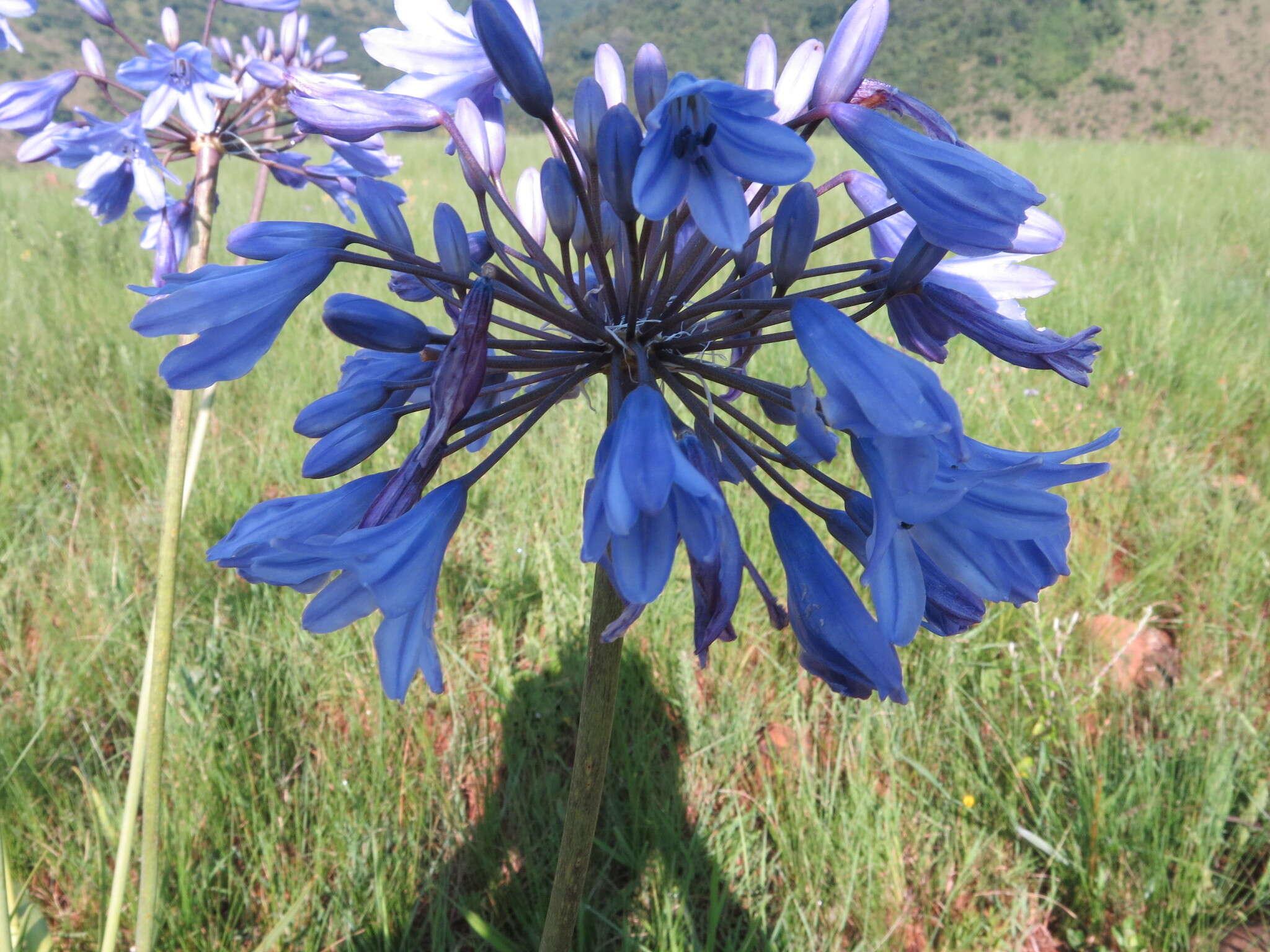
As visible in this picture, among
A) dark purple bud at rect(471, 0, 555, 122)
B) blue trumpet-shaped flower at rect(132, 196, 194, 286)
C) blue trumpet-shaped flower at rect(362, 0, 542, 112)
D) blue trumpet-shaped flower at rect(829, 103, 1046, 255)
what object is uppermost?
blue trumpet-shaped flower at rect(132, 196, 194, 286)

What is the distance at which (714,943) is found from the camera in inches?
69.9

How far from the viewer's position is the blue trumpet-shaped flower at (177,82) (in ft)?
6.48

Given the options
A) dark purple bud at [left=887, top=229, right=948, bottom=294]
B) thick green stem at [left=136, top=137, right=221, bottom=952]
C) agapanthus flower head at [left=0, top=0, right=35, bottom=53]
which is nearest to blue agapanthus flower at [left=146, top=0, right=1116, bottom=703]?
dark purple bud at [left=887, top=229, right=948, bottom=294]

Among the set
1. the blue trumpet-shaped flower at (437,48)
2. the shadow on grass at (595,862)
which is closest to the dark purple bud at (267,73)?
the blue trumpet-shaped flower at (437,48)

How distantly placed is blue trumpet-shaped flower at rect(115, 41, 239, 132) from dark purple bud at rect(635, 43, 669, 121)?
4.85 feet

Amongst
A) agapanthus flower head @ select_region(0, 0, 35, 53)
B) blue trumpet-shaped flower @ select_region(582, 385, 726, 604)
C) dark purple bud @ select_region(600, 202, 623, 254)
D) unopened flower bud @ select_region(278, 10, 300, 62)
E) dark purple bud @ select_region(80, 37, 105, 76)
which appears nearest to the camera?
blue trumpet-shaped flower @ select_region(582, 385, 726, 604)

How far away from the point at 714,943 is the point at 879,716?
2.61ft

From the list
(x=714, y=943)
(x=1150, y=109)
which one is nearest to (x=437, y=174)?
(x=714, y=943)

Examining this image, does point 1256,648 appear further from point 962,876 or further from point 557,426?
point 557,426

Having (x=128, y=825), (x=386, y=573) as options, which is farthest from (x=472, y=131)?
(x=128, y=825)

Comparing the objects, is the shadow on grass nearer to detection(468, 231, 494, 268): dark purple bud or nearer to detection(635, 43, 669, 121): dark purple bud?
detection(468, 231, 494, 268): dark purple bud

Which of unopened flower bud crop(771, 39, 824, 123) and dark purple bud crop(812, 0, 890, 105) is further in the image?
unopened flower bud crop(771, 39, 824, 123)

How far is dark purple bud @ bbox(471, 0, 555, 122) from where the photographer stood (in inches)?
35.8

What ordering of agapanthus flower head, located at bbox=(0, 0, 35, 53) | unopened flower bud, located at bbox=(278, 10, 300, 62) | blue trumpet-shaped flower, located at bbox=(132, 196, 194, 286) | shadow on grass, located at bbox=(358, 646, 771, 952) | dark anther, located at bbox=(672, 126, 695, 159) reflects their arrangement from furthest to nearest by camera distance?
1. unopened flower bud, located at bbox=(278, 10, 300, 62)
2. blue trumpet-shaped flower, located at bbox=(132, 196, 194, 286)
3. shadow on grass, located at bbox=(358, 646, 771, 952)
4. agapanthus flower head, located at bbox=(0, 0, 35, 53)
5. dark anther, located at bbox=(672, 126, 695, 159)
